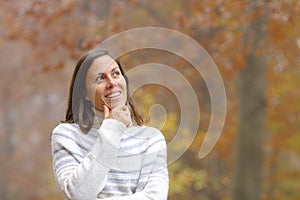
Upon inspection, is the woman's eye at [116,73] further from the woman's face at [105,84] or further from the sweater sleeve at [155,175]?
the sweater sleeve at [155,175]

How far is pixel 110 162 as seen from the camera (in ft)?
10.7

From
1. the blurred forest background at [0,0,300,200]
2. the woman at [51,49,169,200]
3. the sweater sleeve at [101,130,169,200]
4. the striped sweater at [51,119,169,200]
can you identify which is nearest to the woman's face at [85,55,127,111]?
the woman at [51,49,169,200]

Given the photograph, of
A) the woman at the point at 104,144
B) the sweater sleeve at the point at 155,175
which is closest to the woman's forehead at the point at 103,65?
the woman at the point at 104,144

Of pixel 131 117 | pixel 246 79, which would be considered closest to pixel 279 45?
pixel 246 79

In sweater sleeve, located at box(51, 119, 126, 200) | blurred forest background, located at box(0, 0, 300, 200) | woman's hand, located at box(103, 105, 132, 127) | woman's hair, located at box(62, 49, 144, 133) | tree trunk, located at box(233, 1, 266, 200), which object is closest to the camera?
sweater sleeve, located at box(51, 119, 126, 200)

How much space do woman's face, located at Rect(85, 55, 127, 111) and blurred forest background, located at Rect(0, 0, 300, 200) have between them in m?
4.57

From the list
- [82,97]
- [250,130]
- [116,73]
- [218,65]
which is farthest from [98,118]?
[218,65]

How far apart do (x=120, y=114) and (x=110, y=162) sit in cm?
24

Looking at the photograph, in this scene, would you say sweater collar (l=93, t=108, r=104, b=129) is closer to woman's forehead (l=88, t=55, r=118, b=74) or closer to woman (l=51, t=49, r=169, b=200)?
woman (l=51, t=49, r=169, b=200)

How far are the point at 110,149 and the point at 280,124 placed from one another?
14922mm

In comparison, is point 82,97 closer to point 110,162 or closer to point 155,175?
point 110,162

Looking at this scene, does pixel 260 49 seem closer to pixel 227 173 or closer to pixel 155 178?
pixel 155 178

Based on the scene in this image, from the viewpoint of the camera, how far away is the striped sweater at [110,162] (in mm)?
3205

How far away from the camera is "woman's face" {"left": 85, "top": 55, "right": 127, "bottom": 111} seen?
339cm
